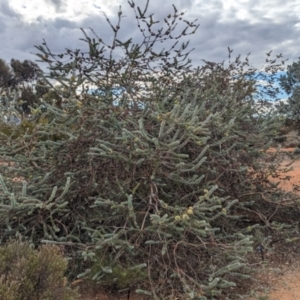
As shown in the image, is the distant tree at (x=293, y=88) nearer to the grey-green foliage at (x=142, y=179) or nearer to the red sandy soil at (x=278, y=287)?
the grey-green foliage at (x=142, y=179)

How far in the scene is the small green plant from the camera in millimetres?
2592

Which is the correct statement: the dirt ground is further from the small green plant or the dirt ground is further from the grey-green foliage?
the small green plant

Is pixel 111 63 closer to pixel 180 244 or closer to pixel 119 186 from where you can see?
pixel 119 186

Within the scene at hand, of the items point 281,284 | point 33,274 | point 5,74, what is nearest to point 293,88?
point 281,284

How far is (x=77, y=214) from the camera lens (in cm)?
429

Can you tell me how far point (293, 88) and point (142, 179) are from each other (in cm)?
854

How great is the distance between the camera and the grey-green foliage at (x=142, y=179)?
144 inches

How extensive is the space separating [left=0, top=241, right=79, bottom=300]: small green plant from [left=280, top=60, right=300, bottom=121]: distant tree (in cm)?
938

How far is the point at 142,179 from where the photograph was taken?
402 cm

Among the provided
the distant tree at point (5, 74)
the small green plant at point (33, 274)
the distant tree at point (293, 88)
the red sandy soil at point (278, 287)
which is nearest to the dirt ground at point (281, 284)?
the red sandy soil at point (278, 287)

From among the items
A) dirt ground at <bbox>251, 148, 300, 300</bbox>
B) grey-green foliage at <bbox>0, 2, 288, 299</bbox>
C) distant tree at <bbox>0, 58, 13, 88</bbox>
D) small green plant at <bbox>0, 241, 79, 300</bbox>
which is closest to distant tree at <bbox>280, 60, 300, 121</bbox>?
grey-green foliage at <bbox>0, 2, 288, 299</bbox>

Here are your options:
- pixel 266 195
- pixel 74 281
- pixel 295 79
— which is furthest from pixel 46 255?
pixel 295 79

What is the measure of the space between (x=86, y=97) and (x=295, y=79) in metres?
8.53

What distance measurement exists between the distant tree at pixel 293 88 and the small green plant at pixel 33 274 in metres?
9.38
